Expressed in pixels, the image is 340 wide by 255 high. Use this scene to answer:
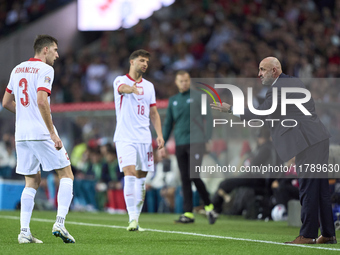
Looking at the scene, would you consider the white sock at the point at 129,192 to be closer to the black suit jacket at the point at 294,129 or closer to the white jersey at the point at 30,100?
the white jersey at the point at 30,100

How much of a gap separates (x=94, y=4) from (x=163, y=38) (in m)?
4.91

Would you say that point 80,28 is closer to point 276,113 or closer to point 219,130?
point 219,130

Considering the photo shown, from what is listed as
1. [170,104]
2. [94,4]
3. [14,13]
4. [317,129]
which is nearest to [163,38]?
[94,4]

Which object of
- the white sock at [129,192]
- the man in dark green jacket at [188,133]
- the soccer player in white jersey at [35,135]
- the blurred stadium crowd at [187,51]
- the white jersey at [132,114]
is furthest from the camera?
the blurred stadium crowd at [187,51]

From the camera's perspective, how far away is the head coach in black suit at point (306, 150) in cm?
670

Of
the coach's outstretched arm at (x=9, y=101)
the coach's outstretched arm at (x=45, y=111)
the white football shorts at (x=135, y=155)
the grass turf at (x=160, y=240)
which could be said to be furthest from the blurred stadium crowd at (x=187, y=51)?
the coach's outstretched arm at (x=45, y=111)

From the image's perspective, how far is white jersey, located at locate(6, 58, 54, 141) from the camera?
6.47 metres

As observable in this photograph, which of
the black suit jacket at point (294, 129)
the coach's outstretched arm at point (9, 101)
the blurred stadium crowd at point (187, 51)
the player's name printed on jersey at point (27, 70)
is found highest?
the blurred stadium crowd at point (187, 51)

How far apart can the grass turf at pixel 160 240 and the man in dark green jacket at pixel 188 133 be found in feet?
2.43

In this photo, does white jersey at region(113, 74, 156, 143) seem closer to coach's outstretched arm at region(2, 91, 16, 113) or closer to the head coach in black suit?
coach's outstretched arm at region(2, 91, 16, 113)

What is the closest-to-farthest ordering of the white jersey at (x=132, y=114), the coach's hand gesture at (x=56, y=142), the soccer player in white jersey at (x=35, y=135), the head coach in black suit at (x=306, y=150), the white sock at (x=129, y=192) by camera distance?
the coach's hand gesture at (x=56, y=142) → the soccer player in white jersey at (x=35, y=135) → the head coach in black suit at (x=306, y=150) → the white sock at (x=129, y=192) → the white jersey at (x=132, y=114)

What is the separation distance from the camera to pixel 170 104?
408 inches

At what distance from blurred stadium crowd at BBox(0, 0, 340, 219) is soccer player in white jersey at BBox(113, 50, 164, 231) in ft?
15.0

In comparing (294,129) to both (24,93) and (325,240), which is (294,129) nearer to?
(325,240)
